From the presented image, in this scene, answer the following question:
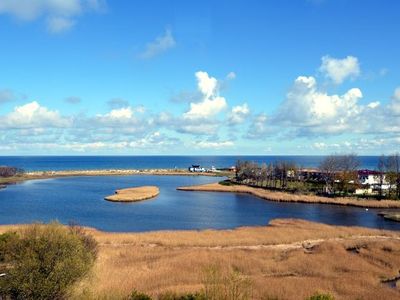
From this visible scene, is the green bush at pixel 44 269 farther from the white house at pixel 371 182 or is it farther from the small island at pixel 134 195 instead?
the white house at pixel 371 182

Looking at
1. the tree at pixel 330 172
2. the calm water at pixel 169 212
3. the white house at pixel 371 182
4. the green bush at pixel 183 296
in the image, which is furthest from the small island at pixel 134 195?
the green bush at pixel 183 296

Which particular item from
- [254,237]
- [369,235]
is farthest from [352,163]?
[254,237]

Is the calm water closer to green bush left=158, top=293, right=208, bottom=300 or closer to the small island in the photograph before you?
the small island

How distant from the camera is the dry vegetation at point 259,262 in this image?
3581cm

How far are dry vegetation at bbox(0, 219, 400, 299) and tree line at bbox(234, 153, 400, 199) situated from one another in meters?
62.2

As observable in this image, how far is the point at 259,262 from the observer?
149 ft

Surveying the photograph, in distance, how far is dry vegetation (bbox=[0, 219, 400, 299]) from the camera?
35.8 metres

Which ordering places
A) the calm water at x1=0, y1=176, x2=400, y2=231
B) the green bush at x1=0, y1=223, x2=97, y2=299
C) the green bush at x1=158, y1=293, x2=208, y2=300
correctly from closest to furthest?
1. the green bush at x1=158, y1=293, x2=208, y2=300
2. the green bush at x1=0, y1=223, x2=97, y2=299
3. the calm water at x1=0, y1=176, x2=400, y2=231

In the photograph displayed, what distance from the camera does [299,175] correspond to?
163500mm

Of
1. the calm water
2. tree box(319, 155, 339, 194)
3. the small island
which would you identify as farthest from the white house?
the small island

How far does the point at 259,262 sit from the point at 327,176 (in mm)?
98378

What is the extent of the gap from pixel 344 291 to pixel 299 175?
130m

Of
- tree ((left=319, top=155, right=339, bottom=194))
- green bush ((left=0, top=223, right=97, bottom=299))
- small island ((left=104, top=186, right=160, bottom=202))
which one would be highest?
tree ((left=319, top=155, right=339, bottom=194))

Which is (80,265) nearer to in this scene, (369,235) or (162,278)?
(162,278)
